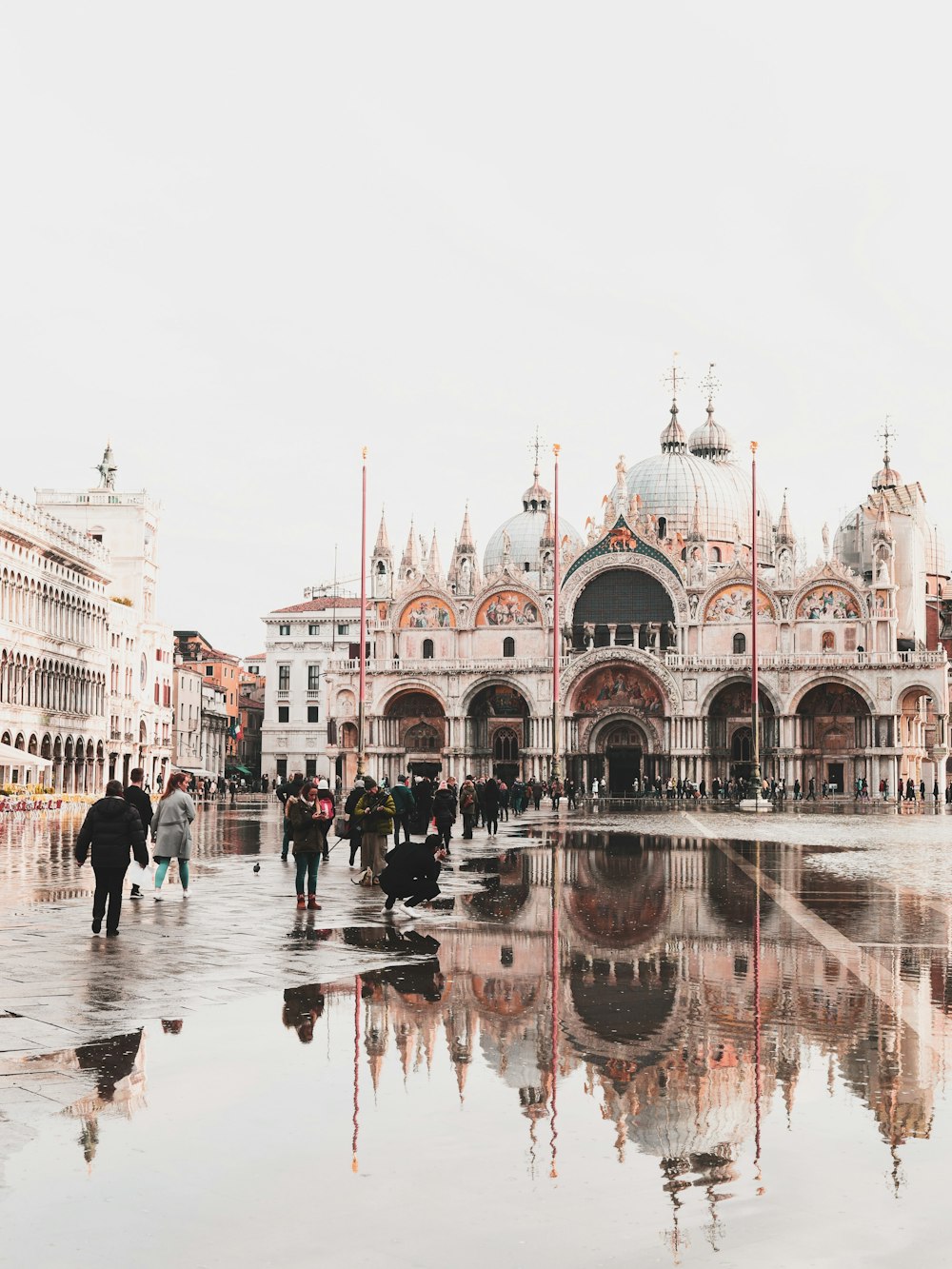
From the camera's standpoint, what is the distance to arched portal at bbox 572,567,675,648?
8319 centimetres

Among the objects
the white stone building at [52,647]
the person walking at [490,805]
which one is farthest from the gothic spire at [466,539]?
the person walking at [490,805]

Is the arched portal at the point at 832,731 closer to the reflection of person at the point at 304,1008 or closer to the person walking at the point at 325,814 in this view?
the person walking at the point at 325,814

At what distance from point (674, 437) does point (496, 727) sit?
29.0m

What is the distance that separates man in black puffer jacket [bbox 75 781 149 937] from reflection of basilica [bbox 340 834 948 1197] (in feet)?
10.8

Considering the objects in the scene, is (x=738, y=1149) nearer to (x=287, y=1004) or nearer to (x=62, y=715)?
(x=287, y=1004)

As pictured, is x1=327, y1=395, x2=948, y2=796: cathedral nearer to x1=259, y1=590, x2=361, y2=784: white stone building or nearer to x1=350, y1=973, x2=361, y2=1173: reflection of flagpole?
x1=259, y1=590, x2=361, y2=784: white stone building

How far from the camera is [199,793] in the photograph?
73.0 metres

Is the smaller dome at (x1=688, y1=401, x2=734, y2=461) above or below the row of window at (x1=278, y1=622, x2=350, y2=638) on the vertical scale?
above

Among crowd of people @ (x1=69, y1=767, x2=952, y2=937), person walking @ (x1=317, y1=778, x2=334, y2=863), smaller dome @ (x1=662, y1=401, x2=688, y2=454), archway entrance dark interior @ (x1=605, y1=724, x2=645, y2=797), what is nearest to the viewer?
crowd of people @ (x1=69, y1=767, x2=952, y2=937)

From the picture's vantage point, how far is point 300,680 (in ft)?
342

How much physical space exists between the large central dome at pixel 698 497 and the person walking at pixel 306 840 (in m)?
76.7

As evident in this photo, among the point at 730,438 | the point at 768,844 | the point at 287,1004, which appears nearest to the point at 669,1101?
the point at 287,1004

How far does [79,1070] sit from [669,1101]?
3285 millimetres

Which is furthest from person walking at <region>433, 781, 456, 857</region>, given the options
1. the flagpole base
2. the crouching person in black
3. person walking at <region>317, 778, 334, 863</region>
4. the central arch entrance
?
the central arch entrance
